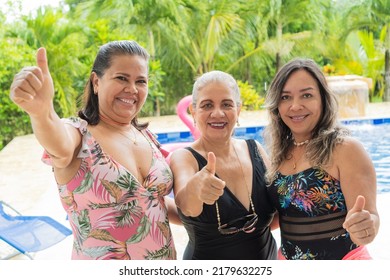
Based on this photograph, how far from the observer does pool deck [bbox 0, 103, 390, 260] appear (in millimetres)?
4262

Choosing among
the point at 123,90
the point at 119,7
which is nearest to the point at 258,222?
the point at 123,90

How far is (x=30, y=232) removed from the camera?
400cm

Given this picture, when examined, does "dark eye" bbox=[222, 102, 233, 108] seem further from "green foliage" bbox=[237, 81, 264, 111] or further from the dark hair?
"green foliage" bbox=[237, 81, 264, 111]

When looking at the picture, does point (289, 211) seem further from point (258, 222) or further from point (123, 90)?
point (123, 90)

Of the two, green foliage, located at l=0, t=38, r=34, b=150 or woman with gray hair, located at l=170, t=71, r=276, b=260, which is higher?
woman with gray hair, located at l=170, t=71, r=276, b=260

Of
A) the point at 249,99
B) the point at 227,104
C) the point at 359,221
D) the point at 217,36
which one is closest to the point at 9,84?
the point at 217,36

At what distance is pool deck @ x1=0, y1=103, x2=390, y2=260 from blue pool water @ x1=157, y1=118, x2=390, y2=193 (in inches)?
19.3

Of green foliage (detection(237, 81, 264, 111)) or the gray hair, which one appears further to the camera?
green foliage (detection(237, 81, 264, 111))

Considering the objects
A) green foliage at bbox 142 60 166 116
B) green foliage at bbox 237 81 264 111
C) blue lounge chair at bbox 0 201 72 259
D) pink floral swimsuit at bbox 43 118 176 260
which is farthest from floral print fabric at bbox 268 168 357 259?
green foliage at bbox 237 81 264 111

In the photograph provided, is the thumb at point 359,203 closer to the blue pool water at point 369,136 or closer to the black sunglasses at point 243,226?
the black sunglasses at point 243,226

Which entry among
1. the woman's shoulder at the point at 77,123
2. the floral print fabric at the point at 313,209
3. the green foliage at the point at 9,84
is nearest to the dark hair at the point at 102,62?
the woman's shoulder at the point at 77,123

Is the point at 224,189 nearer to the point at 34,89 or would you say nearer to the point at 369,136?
the point at 34,89

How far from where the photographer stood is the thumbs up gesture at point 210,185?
5.70 feet

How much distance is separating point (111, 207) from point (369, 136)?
8977mm
